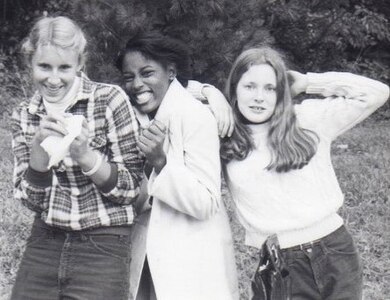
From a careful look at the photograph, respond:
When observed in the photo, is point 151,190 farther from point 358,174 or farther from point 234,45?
point 358,174

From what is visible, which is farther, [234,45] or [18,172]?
[234,45]

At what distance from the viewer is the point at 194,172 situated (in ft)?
9.41

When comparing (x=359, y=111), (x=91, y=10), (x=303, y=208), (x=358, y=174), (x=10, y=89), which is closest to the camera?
(x=303, y=208)

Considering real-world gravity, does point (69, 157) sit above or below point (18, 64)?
below

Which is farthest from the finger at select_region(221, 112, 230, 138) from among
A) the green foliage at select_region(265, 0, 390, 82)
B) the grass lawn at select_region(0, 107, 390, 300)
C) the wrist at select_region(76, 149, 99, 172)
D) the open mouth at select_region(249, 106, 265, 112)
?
the green foliage at select_region(265, 0, 390, 82)

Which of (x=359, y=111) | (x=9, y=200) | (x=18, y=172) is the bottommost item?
(x=9, y=200)

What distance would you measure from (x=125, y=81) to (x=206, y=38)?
2374 millimetres

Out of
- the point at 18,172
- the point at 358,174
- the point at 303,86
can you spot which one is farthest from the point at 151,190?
the point at 358,174

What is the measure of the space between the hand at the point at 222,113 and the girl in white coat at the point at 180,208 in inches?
2.0

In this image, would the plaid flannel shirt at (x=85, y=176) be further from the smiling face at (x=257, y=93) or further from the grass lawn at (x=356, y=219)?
the grass lawn at (x=356, y=219)

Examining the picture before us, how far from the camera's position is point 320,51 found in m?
9.75

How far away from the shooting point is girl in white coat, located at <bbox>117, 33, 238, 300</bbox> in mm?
2812

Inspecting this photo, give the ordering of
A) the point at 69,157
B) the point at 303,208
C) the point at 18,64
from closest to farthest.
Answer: the point at 69,157 → the point at 303,208 → the point at 18,64

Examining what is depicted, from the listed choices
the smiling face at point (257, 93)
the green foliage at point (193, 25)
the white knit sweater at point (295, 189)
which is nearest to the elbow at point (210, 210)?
the white knit sweater at point (295, 189)
